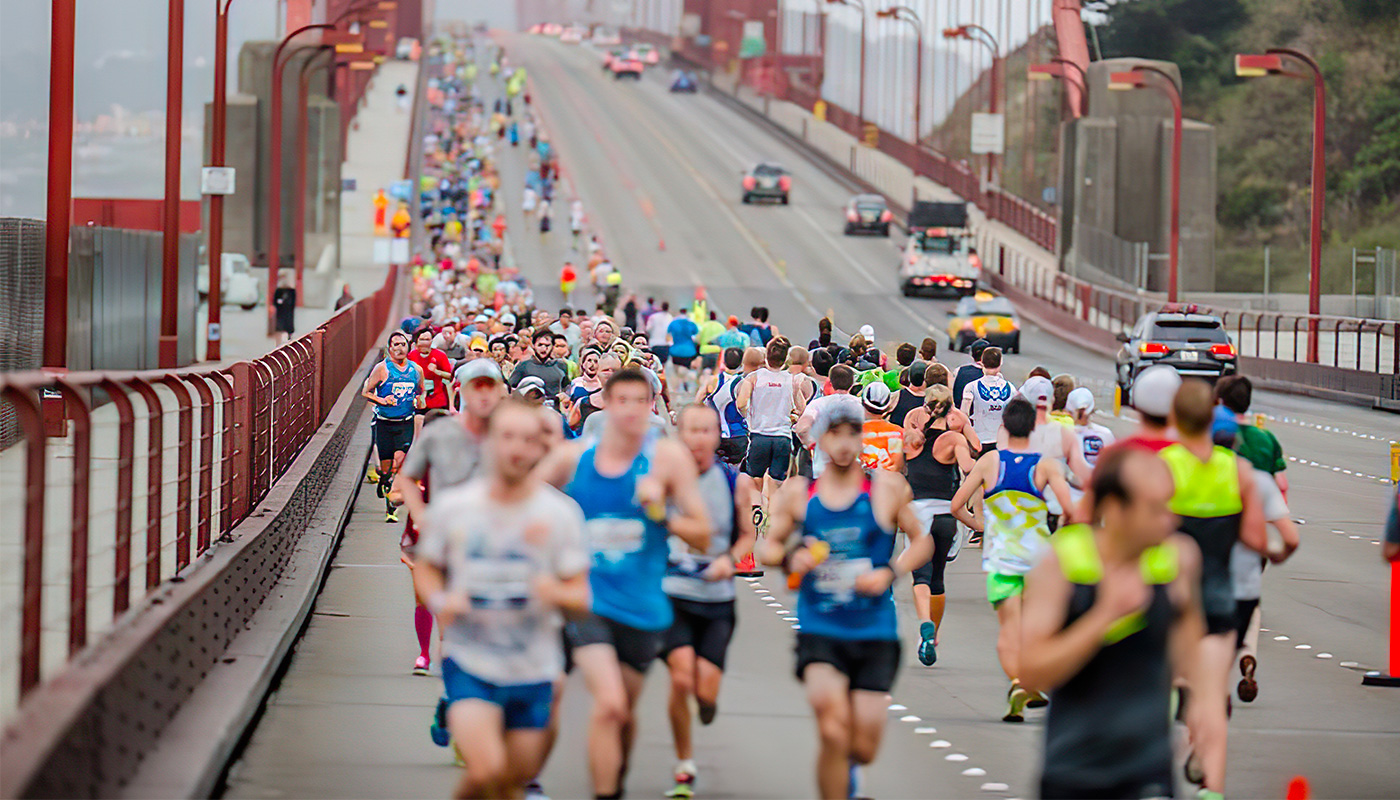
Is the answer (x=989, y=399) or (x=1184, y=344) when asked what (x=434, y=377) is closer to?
(x=989, y=399)

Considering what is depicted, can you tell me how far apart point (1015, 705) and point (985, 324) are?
37.6 meters

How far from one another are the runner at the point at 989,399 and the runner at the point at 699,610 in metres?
7.93

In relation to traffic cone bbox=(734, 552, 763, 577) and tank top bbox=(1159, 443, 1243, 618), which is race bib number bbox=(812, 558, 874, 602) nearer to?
tank top bbox=(1159, 443, 1243, 618)

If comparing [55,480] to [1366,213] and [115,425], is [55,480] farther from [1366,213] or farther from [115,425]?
[1366,213]

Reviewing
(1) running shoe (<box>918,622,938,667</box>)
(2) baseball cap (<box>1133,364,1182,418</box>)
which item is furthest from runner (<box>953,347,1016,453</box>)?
(2) baseball cap (<box>1133,364,1182,418</box>)

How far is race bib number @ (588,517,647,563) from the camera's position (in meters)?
8.09

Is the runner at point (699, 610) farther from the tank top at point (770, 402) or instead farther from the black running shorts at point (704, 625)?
the tank top at point (770, 402)

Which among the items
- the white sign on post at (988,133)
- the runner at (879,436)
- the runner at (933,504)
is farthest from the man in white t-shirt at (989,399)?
the white sign on post at (988,133)

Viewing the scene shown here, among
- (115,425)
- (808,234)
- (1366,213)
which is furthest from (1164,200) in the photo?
(115,425)

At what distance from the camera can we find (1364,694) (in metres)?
12.4

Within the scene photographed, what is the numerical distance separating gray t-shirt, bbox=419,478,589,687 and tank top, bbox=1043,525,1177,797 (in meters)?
1.77

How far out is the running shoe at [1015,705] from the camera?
11195mm

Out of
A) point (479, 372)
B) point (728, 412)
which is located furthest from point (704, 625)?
point (728, 412)

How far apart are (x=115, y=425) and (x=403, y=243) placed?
4880 centimetres
